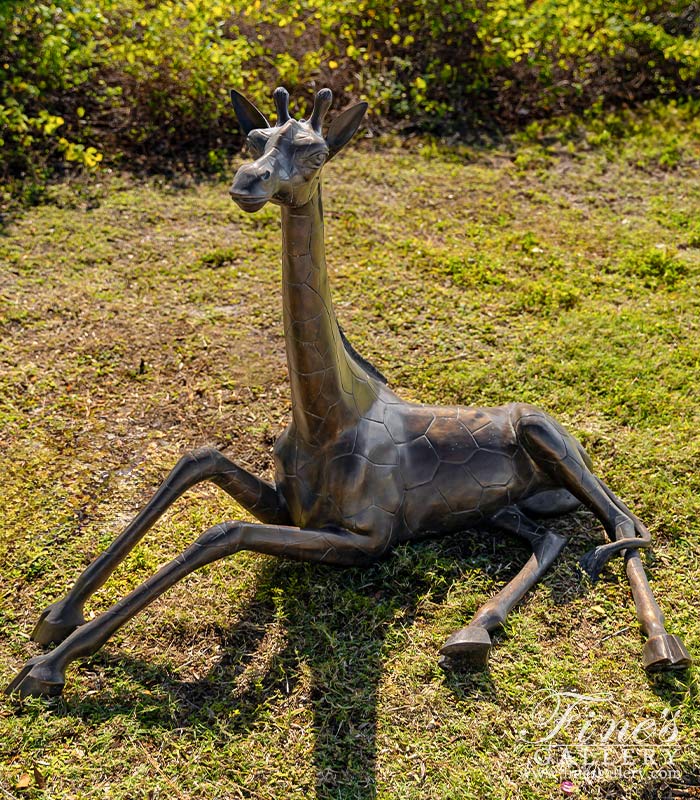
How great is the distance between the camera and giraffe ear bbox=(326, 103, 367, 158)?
3.27 metres

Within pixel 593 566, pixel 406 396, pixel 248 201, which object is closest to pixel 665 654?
pixel 593 566

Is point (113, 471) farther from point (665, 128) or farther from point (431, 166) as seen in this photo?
point (665, 128)

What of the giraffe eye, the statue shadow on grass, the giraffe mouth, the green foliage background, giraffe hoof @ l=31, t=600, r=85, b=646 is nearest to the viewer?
the giraffe mouth

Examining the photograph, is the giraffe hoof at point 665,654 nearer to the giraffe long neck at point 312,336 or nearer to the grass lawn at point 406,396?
the grass lawn at point 406,396

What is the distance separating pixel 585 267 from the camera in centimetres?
647

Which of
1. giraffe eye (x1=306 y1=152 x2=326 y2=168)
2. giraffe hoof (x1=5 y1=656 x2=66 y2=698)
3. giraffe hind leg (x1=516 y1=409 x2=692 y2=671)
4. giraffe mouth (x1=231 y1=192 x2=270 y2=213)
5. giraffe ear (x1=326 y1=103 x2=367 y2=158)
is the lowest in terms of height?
giraffe hoof (x1=5 y1=656 x2=66 y2=698)

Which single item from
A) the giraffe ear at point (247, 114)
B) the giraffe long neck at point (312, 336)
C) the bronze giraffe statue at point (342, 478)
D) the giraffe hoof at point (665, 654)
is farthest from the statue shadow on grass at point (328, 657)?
the giraffe ear at point (247, 114)

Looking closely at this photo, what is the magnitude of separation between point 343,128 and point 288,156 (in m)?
0.31

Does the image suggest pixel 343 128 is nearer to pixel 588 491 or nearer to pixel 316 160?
pixel 316 160

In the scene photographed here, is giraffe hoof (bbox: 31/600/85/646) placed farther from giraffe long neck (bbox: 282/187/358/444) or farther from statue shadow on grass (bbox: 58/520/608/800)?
giraffe long neck (bbox: 282/187/358/444)

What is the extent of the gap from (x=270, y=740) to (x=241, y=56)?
6.24 metres

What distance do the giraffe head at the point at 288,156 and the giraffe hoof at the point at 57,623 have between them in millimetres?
1760

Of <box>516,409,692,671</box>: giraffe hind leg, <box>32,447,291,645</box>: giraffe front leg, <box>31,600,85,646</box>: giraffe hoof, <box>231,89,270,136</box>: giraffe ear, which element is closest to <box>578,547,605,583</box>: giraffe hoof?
<box>516,409,692,671</box>: giraffe hind leg

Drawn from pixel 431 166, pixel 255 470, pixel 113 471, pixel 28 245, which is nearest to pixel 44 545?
pixel 113 471
